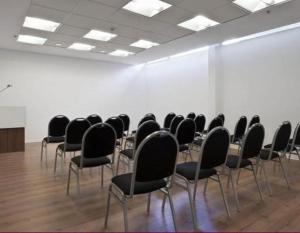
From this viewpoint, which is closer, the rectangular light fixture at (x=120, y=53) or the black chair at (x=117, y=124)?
the black chair at (x=117, y=124)

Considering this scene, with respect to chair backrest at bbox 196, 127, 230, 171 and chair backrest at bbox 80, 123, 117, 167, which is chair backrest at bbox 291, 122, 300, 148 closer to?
chair backrest at bbox 196, 127, 230, 171

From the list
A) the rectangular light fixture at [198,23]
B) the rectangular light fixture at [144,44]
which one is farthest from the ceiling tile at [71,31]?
the rectangular light fixture at [198,23]

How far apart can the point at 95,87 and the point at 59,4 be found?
481 cm

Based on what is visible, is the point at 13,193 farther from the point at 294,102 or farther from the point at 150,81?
the point at 150,81

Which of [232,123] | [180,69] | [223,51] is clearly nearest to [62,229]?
[232,123]

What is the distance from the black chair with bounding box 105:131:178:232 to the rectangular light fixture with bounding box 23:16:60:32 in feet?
12.5

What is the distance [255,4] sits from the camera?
3.83m

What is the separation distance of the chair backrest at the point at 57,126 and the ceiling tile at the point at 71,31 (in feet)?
6.15

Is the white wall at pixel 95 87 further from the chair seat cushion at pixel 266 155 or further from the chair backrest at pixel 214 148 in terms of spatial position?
the chair backrest at pixel 214 148

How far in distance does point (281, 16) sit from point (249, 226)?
375 centimetres

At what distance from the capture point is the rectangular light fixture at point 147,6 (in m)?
3.74

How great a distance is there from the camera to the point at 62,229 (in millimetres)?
2215

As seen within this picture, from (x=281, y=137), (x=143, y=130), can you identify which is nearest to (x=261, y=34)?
(x=281, y=137)

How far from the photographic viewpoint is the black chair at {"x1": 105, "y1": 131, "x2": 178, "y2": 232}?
185 centimetres
